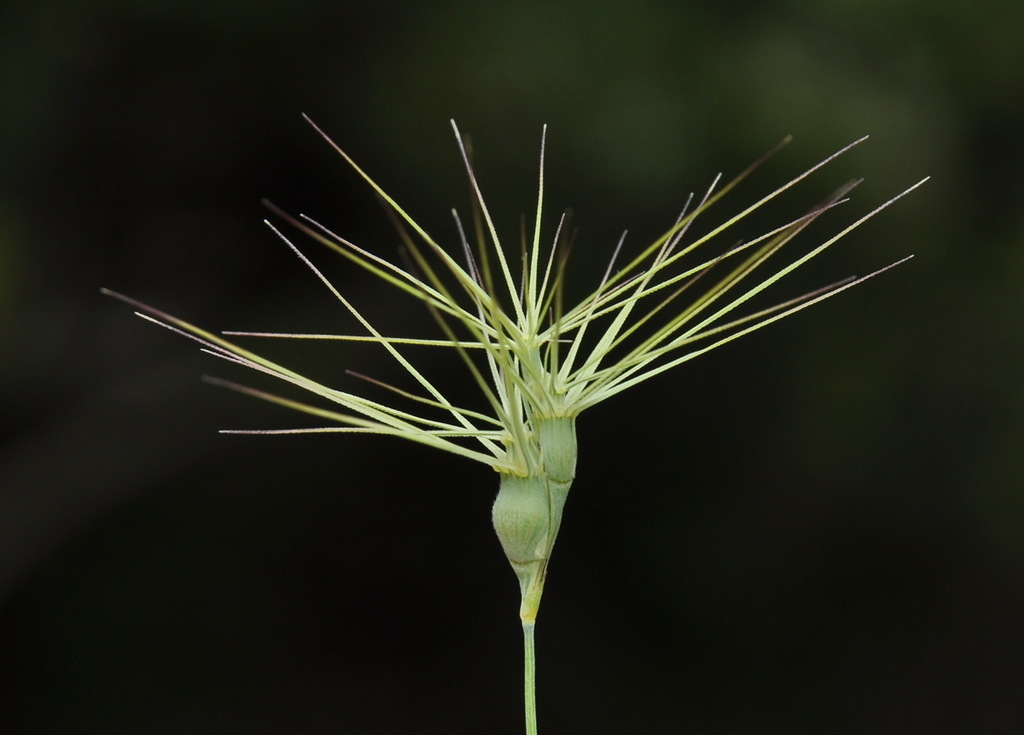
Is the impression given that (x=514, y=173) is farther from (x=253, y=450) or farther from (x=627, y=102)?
(x=253, y=450)

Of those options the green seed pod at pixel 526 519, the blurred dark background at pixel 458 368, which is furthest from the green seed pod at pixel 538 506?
the blurred dark background at pixel 458 368

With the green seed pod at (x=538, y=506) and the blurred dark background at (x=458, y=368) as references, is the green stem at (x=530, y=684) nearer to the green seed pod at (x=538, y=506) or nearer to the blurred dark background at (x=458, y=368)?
the green seed pod at (x=538, y=506)

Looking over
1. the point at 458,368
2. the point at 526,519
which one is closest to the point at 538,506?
the point at 526,519

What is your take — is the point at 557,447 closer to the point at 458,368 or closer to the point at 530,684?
the point at 530,684

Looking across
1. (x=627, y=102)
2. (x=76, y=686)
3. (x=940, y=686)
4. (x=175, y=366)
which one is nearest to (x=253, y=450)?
(x=175, y=366)

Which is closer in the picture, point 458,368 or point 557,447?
point 557,447

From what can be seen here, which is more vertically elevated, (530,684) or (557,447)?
(557,447)

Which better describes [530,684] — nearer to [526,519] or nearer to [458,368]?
[526,519]

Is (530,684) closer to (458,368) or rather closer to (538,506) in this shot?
(538,506)
